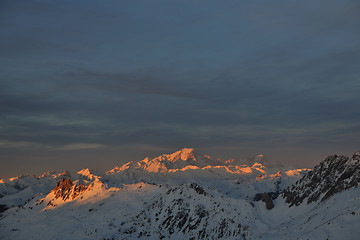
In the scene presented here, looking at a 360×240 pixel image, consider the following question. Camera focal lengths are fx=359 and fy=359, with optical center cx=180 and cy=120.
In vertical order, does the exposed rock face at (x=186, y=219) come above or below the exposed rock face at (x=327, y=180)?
below

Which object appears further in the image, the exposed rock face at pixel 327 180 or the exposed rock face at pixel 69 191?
the exposed rock face at pixel 69 191

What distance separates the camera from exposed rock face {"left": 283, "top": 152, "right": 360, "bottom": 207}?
95.0 metres

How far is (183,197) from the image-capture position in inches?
5069

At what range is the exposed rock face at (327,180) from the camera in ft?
312

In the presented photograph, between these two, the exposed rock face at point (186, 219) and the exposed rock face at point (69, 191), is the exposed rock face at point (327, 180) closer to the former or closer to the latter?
the exposed rock face at point (186, 219)

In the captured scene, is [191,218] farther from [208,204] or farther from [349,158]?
[349,158]

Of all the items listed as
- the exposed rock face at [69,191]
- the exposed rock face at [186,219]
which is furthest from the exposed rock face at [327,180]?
the exposed rock face at [69,191]

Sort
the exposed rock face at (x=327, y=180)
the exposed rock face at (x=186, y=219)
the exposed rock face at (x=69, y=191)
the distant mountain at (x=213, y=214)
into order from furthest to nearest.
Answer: the exposed rock face at (x=69, y=191) → the exposed rock face at (x=186, y=219) → the exposed rock face at (x=327, y=180) → the distant mountain at (x=213, y=214)

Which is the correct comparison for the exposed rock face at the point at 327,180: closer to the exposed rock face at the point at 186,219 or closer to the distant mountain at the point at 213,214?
the distant mountain at the point at 213,214

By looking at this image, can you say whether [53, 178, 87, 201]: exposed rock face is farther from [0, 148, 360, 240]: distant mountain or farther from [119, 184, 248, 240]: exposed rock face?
[119, 184, 248, 240]: exposed rock face

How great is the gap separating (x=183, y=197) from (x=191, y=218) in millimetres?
13177

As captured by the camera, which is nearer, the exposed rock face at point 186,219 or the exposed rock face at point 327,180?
the exposed rock face at point 327,180

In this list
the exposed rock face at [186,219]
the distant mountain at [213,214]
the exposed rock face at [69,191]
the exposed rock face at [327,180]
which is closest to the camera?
the distant mountain at [213,214]

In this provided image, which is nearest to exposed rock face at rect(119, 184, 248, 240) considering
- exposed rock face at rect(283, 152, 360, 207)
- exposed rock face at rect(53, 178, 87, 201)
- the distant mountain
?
the distant mountain
